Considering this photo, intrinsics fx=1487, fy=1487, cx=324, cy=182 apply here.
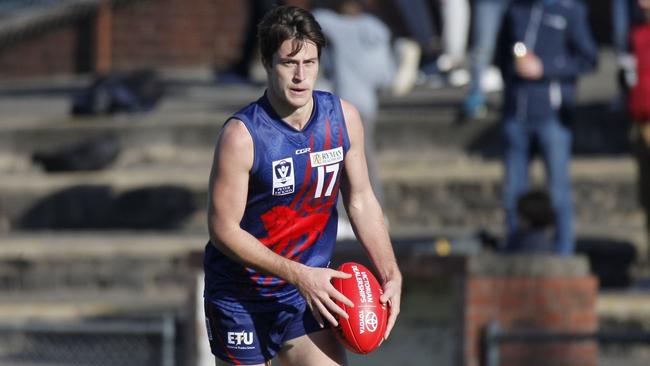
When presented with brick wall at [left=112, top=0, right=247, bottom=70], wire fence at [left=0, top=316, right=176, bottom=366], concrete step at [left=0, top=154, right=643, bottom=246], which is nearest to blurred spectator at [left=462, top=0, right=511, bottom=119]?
concrete step at [left=0, top=154, right=643, bottom=246]

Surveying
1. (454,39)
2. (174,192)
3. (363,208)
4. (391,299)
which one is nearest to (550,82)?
(174,192)

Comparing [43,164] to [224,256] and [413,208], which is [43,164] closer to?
[413,208]

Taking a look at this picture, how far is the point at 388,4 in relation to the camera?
2119cm

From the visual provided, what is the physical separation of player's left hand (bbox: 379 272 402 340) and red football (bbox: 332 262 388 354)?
2 cm

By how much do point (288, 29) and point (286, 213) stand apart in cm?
81

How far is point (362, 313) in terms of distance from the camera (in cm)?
581

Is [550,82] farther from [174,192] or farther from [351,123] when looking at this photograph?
[351,123]

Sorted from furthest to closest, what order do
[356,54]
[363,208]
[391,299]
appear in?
[356,54] < [363,208] < [391,299]

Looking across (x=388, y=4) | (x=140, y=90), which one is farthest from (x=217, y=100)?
(x=388, y=4)

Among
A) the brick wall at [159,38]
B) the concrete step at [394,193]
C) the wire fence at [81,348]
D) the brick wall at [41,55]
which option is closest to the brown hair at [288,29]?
the wire fence at [81,348]

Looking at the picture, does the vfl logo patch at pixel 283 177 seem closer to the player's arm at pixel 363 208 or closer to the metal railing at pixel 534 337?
the player's arm at pixel 363 208

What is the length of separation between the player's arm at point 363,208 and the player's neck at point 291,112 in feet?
0.66

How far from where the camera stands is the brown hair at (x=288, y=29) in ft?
18.7

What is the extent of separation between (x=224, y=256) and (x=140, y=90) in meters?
10.1
